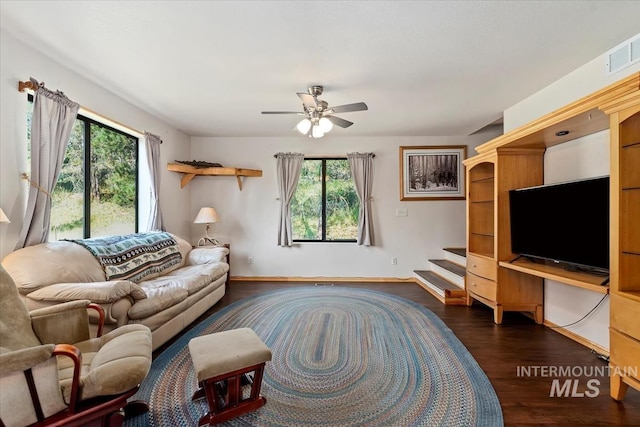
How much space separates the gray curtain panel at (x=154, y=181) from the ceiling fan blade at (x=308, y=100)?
2.50 m

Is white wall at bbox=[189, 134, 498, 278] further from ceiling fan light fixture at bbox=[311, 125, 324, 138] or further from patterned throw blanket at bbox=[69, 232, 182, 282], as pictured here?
ceiling fan light fixture at bbox=[311, 125, 324, 138]

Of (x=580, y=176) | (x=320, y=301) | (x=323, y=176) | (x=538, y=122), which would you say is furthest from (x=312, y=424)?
(x=323, y=176)

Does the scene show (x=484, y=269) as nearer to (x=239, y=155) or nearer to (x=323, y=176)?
(x=323, y=176)

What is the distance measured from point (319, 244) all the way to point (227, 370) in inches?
134

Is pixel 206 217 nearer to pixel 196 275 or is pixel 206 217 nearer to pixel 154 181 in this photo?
pixel 154 181

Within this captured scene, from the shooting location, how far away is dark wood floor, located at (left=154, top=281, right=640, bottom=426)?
1.63 meters

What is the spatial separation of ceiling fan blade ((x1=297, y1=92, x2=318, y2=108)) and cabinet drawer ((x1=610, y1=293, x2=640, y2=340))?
269cm

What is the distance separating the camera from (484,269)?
3.18 m

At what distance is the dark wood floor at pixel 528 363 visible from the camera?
1.63 metres

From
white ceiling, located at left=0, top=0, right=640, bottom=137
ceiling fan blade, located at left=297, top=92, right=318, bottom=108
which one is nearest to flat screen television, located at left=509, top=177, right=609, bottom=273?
white ceiling, located at left=0, top=0, right=640, bottom=137

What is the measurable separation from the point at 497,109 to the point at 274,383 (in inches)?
159

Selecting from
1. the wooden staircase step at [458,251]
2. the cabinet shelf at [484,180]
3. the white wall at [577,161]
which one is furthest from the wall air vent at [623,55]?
the wooden staircase step at [458,251]

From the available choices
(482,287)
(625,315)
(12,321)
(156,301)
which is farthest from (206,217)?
(625,315)

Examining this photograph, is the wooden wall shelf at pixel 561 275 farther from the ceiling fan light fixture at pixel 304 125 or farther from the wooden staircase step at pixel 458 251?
the ceiling fan light fixture at pixel 304 125
